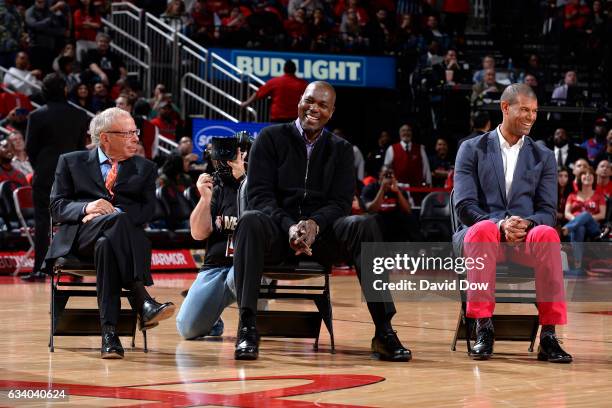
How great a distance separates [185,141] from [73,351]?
8.45m

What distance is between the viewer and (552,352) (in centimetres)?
652

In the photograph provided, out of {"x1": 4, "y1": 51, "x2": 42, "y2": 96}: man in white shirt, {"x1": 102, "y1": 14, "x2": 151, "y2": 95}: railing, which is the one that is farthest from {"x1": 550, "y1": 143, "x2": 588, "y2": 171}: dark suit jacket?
{"x1": 4, "y1": 51, "x2": 42, "y2": 96}: man in white shirt

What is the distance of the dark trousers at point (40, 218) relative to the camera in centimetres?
1122

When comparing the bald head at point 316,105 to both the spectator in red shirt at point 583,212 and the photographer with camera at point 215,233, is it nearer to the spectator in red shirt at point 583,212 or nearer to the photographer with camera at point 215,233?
the photographer with camera at point 215,233

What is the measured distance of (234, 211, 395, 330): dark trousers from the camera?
6.46 m

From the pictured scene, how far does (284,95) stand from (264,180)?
31.8ft

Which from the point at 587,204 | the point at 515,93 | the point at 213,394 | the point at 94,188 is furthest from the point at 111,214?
the point at 587,204

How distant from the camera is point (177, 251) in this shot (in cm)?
1404

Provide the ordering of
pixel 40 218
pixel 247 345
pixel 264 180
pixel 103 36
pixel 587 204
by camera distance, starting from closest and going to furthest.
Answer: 1. pixel 247 345
2. pixel 264 180
3. pixel 40 218
4. pixel 587 204
5. pixel 103 36

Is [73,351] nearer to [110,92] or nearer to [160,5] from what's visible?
[110,92]

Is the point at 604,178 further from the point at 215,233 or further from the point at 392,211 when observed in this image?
the point at 215,233

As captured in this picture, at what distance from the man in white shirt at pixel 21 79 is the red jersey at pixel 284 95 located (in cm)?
306

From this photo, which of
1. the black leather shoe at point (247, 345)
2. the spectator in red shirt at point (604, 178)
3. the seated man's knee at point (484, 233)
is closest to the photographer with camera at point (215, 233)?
the black leather shoe at point (247, 345)

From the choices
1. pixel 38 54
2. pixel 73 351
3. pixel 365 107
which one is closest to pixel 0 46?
pixel 38 54
